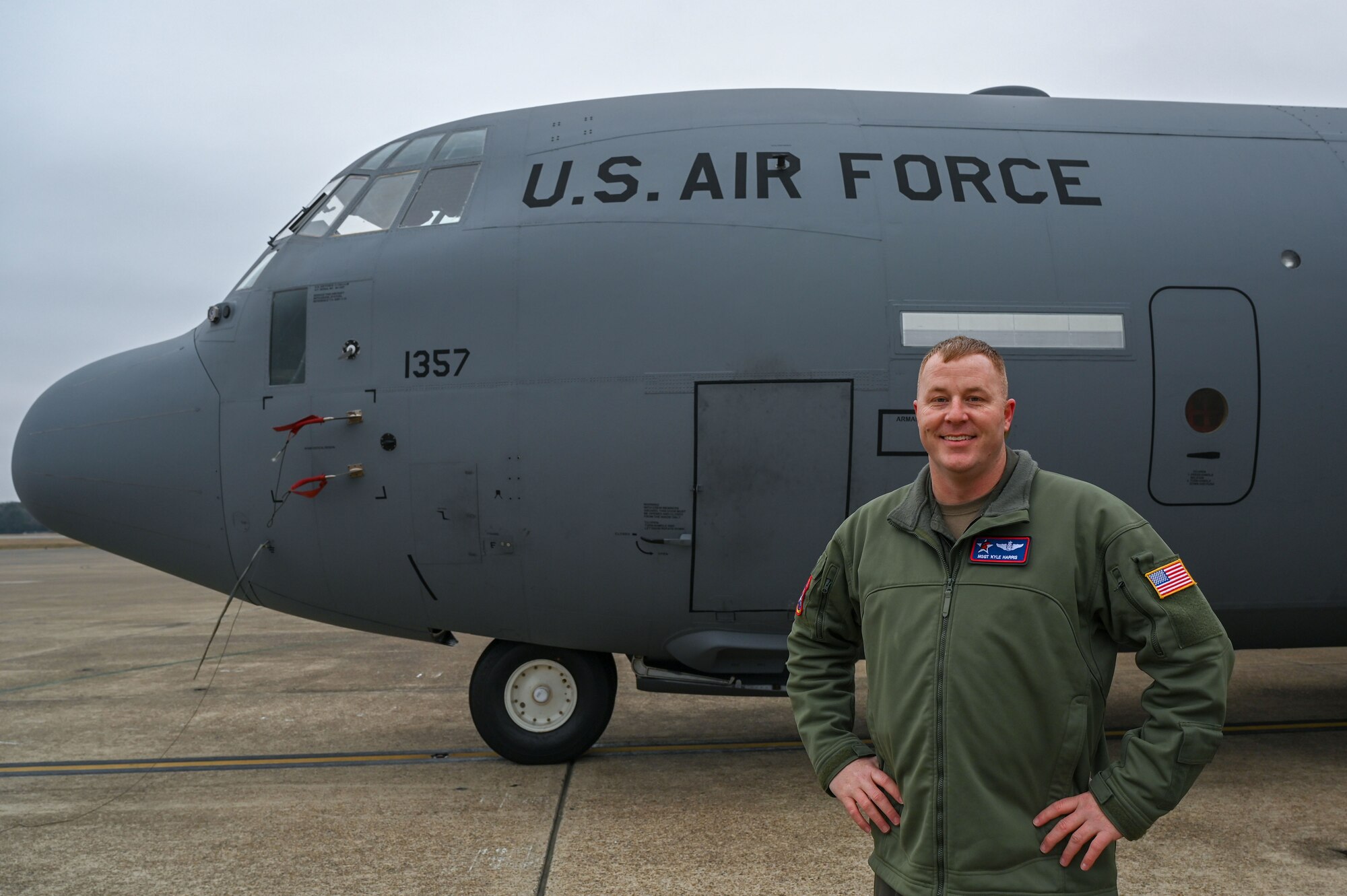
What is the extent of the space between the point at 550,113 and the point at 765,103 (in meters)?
1.49

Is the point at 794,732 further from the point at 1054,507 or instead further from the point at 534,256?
the point at 1054,507

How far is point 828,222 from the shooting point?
612 centimetres

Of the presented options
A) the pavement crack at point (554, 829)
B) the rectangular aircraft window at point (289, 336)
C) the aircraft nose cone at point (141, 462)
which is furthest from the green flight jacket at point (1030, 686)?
the aircraft nose cone at point (141, 462)

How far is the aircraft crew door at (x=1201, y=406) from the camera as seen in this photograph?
237 inches

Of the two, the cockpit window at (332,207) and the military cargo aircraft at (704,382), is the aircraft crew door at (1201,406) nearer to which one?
the military cargo aircraft at (704,382)

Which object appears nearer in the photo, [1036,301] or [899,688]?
[899,688]

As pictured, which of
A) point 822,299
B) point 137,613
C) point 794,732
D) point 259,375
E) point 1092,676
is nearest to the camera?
point 1092,676

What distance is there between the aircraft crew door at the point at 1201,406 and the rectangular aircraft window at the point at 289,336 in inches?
211

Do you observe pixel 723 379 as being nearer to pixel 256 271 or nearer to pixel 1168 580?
pixel 256 271

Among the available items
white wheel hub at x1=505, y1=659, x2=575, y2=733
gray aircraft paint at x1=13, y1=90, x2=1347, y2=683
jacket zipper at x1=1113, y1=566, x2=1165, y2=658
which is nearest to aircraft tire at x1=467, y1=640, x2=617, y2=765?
white wheel hub at x1=505, y1=659, x2=575, y2=733

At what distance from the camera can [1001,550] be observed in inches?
92.1

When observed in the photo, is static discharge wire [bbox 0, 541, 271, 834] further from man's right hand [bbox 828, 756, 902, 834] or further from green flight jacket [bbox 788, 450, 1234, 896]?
green flight jacket [bbox 788, 450, 1234, 896]

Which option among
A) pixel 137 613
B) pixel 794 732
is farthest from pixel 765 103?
pixel 137 613

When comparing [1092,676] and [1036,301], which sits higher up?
[1036,301]
